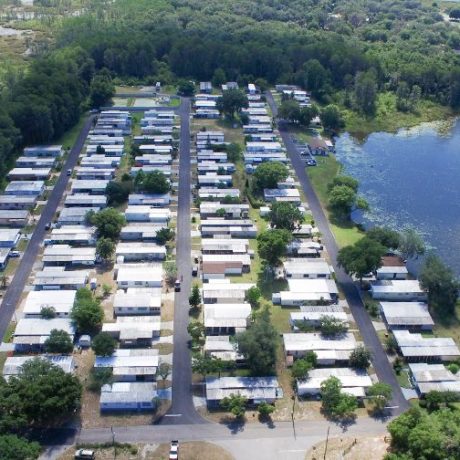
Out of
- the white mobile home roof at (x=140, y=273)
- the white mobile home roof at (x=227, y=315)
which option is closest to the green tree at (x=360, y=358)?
the white mobile home roof at (x=227, y=315)

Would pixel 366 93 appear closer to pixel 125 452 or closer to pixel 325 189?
pixel 325 189

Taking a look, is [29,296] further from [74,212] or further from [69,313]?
[74,212]

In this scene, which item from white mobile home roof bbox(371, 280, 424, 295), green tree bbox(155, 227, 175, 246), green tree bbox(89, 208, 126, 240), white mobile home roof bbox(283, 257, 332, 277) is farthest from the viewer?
green tree bbox(155, 227, 175, 246)

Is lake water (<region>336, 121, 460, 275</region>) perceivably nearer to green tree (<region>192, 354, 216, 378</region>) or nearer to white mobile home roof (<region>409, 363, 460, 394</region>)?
white mobile home roof (<region>409, 363, 460, 394</region>)

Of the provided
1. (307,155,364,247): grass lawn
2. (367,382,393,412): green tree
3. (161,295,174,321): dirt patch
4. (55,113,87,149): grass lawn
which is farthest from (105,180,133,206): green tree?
(367,382,393,412): green tree

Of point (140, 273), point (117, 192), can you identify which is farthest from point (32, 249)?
point (140, 273)

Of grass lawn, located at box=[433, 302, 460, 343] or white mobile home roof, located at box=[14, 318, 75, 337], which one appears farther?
grass lawn, located at box=[433, 302, 460, 343]

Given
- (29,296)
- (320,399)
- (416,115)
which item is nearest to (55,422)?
(29,296)
